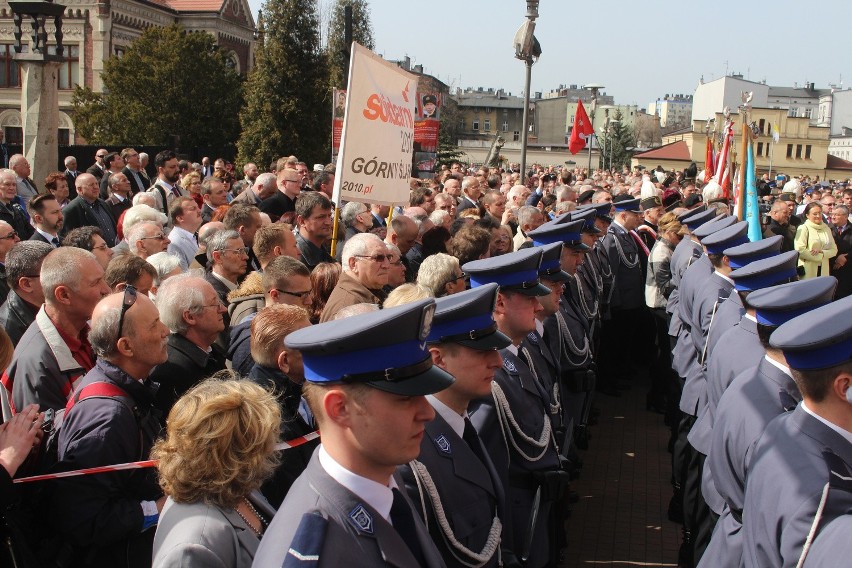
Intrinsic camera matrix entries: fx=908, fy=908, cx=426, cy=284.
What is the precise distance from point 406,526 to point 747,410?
201cm

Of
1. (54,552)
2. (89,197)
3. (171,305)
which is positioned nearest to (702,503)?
(171,305)

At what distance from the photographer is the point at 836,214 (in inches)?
553

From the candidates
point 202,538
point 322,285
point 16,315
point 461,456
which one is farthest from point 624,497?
point 202,538

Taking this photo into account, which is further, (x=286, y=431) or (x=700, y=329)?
(x=700, y=329)

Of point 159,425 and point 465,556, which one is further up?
point 159,425

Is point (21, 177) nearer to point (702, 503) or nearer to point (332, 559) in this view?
point (702, 503)

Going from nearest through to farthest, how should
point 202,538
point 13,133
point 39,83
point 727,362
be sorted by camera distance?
point 202,538 → point 727,362 → point 39,83 → point 13,133

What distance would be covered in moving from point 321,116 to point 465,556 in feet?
98.7

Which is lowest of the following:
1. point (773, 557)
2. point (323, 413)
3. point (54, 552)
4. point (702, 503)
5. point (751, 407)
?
point (702, 503)

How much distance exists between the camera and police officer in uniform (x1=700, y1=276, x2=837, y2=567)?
3871 mm

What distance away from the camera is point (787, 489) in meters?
3.06

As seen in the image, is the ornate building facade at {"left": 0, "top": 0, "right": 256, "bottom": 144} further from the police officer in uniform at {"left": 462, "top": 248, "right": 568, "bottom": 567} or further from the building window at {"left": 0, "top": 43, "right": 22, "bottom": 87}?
the police officer in uniform at {"left": 462, "top": 248, "right": 568, "bottom": 567}

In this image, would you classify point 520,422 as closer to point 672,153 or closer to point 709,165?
point 709,165

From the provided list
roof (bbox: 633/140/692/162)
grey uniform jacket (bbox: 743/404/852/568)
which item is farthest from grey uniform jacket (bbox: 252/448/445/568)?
roof (bbox: 633/140/692/162)
